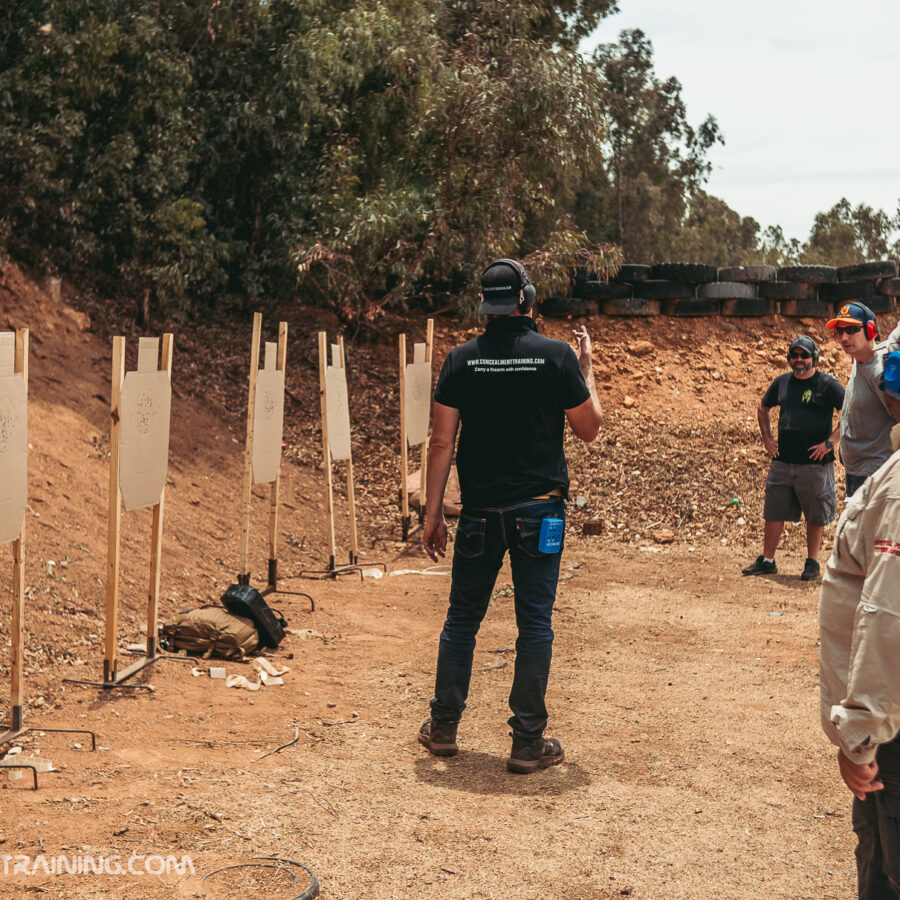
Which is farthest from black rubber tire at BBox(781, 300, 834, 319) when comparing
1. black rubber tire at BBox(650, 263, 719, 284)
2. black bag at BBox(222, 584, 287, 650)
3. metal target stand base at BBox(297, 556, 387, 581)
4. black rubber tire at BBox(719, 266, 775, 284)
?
black bag at BBox(222, 584, 287, 650)

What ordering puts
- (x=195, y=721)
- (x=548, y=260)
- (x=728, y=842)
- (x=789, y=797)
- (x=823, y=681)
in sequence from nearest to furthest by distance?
(x=823, y=681) → (x=728, y=842) → (x=789, y=797) → (x=195, y=721) → (x=548, y=260)

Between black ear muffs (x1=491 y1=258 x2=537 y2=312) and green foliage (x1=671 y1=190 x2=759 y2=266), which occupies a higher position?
green foliage (x1=671 y1=190 x2=759 y2=266)

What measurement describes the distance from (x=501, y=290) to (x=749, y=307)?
11.8 metres

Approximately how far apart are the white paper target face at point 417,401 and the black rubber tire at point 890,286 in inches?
319

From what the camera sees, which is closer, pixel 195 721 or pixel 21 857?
pixel 21 857

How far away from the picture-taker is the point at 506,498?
4211 millimetres

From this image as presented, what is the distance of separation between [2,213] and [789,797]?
10.7 meters

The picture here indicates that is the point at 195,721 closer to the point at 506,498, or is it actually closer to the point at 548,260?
the point at 506,498

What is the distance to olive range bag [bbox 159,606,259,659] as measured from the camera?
5965 millimetres

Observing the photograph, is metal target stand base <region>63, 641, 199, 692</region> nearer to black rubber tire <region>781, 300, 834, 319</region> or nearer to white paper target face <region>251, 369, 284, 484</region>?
white paper target face <region>251, 369, 284, 484</region>

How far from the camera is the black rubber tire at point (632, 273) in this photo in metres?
15.3

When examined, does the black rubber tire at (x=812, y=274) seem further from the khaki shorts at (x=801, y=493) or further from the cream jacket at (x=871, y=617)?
the cream jacket at (x=871, y=617)

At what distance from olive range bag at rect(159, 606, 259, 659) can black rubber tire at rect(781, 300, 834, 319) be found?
11451mm

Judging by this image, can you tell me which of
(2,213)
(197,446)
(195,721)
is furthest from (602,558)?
(2,213)
